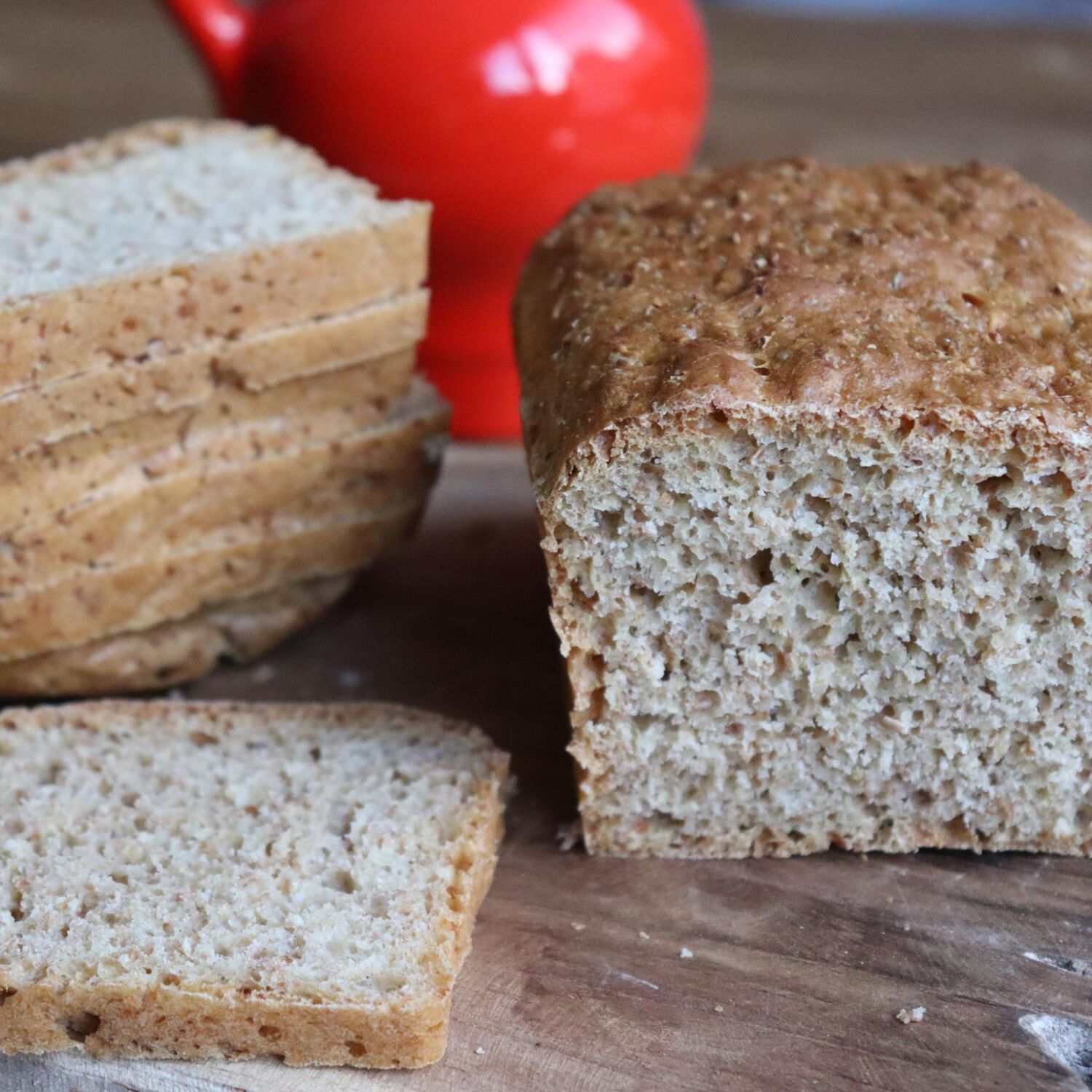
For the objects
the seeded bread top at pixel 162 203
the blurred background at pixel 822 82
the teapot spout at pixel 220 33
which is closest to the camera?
the seeded bread top at pixel 162 203

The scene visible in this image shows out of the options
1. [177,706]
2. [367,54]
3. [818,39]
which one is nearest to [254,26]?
[367,54]

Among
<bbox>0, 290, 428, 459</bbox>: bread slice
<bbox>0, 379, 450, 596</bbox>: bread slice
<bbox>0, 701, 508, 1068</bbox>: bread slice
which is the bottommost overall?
<bbox>0, 701, 508, 1068</bbox>: bread slice

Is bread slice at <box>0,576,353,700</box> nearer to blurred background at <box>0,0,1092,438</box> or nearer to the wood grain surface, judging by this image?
the wood grain surface

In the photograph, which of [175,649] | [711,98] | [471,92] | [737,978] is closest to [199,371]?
[175,649]

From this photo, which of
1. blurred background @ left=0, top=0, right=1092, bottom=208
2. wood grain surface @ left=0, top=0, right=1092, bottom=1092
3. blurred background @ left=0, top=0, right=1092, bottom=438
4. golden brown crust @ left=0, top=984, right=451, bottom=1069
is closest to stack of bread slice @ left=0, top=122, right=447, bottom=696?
wood grain surface @ left=0, top=0, right=1092, bottom=1092

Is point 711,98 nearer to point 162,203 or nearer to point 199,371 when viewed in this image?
point 162,203

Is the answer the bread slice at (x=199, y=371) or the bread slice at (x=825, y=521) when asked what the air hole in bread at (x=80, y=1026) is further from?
the bread slice at (x=199, y=371)

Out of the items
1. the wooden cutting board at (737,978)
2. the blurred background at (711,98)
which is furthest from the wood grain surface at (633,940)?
the blurred background at (711,98)

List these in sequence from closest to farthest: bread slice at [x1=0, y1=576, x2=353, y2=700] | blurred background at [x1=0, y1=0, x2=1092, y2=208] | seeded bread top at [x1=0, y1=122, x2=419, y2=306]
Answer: seeded bread top at [x1=0, y1=122, x2=419, y2=306], bread slice at [x1=0, y1=576, x2=353, y2=700], blurred background at [x1=0, y1=0, x2=1092, y2=208]
